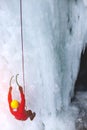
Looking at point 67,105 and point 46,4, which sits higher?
point 46,4

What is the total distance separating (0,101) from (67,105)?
1034mm

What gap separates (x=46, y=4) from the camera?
15.8 ft

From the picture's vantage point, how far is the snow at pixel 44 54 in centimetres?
484

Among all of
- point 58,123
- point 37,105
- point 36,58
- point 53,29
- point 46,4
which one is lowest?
point 58,123

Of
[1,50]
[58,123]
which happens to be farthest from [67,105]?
[1,50]

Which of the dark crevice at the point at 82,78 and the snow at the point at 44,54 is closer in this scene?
the snow at the point at 44,54

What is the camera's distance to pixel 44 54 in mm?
5012

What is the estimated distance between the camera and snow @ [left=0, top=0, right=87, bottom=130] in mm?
4844

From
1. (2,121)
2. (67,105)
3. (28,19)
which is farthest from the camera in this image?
(67,105)

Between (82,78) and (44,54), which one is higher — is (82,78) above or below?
below

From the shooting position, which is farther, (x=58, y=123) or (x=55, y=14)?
(x=58, y=123)

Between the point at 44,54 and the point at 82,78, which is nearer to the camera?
the point at 44,54

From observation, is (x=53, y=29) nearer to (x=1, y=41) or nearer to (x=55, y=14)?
(x=55, y=14)

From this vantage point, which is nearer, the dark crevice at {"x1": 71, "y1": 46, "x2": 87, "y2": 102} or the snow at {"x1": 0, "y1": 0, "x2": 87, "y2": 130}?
the snow at {"x1": 0, "y1": 0, "x2": 87, "y2": 130}
